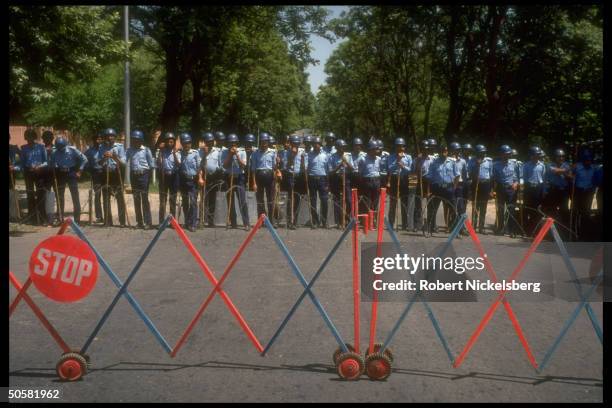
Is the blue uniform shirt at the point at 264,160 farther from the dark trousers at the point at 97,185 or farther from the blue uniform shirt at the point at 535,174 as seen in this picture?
the blue uniform shirt at the point at 535,174

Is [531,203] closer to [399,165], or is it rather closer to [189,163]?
[399,165]

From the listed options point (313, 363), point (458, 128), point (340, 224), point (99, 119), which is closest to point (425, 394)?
point (313, 363)

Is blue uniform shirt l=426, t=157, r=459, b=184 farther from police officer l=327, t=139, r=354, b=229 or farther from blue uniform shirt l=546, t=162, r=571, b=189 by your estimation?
blue uniform shirt l=546, t=162, r=571, b=189

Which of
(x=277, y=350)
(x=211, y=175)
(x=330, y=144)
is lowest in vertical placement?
(x=277, y=350)

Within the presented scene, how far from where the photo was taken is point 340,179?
14.4 meters

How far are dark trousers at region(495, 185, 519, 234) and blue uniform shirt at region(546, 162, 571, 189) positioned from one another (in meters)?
0.81

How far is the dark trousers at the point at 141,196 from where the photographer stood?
44.1 ft

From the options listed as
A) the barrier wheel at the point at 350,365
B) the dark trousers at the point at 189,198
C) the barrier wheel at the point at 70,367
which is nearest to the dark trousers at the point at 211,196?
the dark trousers at the point at 189,198

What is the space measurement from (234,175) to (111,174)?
267 cm

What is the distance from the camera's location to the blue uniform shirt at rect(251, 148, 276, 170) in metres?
14.0

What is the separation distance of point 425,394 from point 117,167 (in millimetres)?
10382

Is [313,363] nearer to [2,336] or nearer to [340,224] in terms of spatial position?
[2,336]

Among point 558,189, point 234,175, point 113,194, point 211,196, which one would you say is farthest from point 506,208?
point 113,194

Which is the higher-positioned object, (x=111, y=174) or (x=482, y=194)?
(x=111, y=174)
